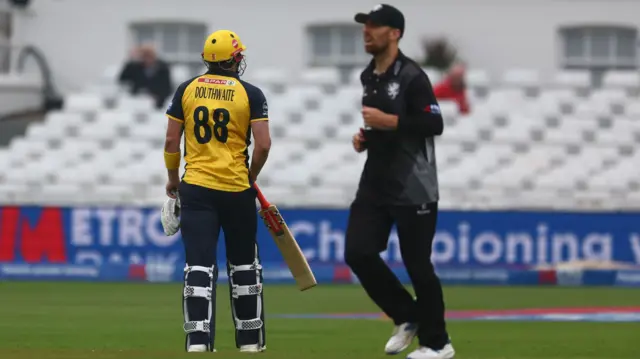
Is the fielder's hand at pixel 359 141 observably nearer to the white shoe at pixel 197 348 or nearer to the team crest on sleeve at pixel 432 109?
the team crest on sleeve at pixel 432 109

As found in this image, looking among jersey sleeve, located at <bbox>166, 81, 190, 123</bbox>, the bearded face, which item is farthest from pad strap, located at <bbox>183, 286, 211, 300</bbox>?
the bearded face

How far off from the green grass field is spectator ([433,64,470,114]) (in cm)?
466

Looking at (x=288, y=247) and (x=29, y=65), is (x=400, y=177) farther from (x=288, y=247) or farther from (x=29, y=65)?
(x=29, y=65)

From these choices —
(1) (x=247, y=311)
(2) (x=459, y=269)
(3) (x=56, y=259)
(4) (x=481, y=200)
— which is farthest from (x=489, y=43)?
(1) (x=247, y=311)

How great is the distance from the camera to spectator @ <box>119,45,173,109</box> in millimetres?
21891

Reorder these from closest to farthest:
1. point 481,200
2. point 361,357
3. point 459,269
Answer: point 361,357
point 459,269
point 481,200

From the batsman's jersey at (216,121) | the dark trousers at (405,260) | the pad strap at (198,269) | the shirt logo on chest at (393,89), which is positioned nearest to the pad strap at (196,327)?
the pad strap at (198,269)

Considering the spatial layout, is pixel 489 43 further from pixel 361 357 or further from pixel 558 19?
pixel 361 357

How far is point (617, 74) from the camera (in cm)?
2241

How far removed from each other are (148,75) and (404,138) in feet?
44.5

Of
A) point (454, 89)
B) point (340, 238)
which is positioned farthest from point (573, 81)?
point (340, 238)

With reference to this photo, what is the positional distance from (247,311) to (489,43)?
1461cm

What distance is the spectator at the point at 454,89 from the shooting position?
2122 centimetres

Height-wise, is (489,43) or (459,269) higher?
(489,43)
